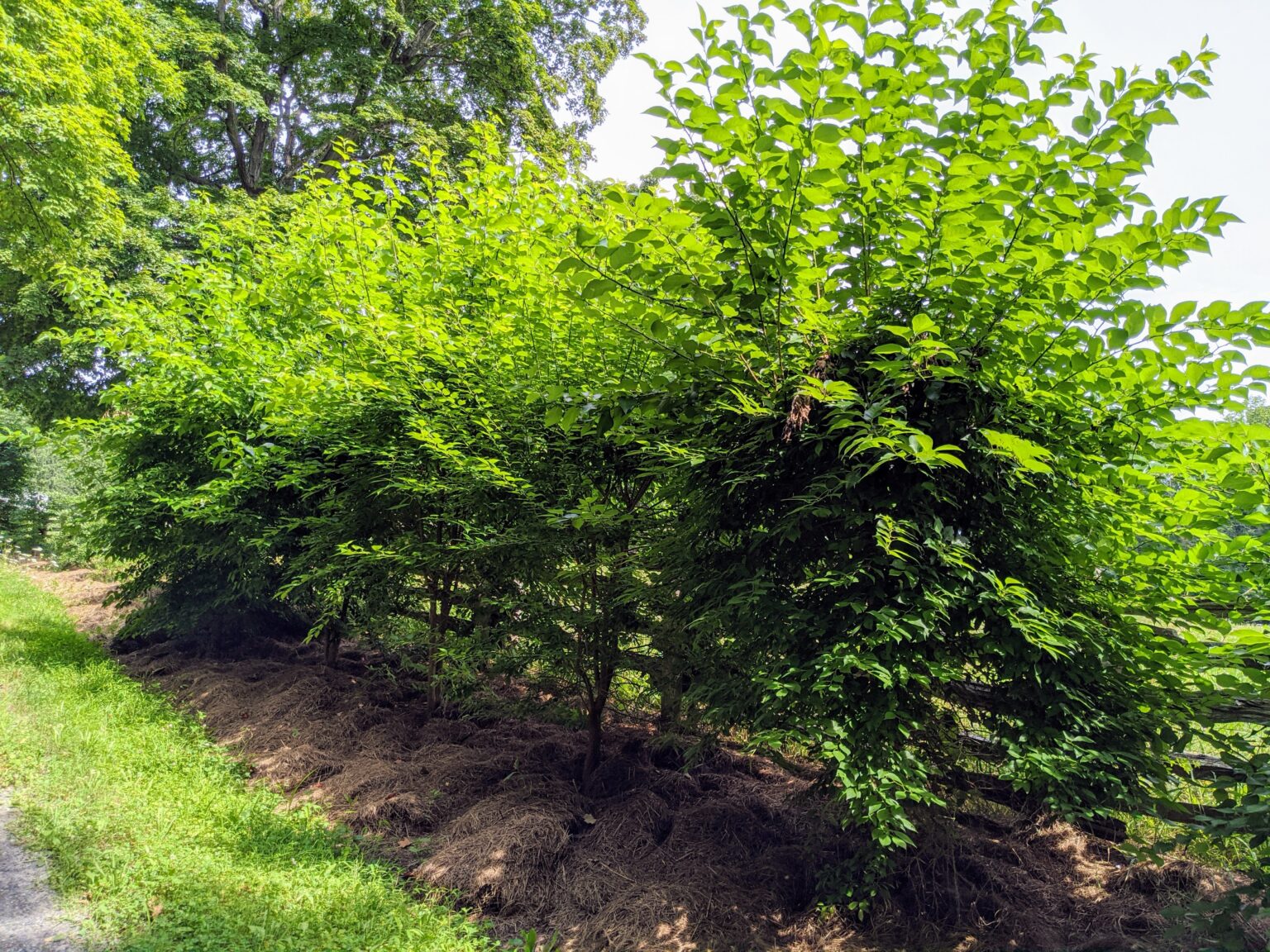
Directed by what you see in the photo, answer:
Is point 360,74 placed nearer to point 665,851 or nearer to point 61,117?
point 61,117

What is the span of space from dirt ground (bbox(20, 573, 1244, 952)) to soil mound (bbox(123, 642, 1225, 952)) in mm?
11

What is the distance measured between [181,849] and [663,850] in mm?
2578

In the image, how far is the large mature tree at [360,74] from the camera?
14.1 m

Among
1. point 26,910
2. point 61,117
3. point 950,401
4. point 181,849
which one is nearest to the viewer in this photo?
point 950,401

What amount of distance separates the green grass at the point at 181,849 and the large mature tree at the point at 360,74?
Result: 10971 mm

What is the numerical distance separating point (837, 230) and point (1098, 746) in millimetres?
2179

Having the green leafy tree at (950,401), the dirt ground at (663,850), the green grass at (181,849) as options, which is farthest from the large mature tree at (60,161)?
the green leafy tree at (950,401)

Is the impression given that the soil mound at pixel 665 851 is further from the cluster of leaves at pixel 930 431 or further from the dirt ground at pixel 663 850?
the cluster of leaves at pixel 930 431

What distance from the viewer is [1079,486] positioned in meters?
2.85

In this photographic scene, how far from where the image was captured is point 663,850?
4.17m

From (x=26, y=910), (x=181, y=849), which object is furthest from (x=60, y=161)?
(x=26, y=910)

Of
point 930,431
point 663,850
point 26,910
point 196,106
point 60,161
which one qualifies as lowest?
point 26,910

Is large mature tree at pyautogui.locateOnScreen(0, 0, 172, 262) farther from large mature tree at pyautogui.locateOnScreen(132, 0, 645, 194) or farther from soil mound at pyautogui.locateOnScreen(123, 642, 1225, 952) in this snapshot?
soil mound at pyautogui.locateOnScreen(123, 642, 1225, 952)

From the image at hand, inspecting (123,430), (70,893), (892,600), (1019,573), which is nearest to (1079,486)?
(1019,573)
